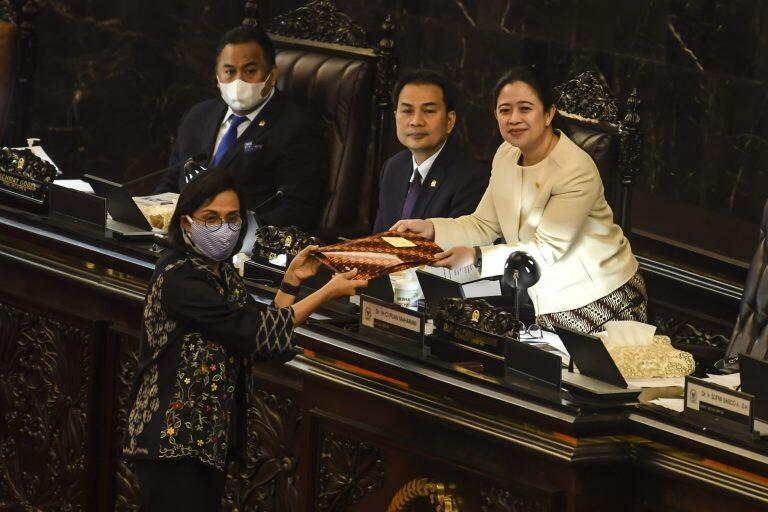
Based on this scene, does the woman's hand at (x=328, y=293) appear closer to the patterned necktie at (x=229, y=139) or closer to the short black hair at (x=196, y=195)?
the short black hair at (x=196, y=195)

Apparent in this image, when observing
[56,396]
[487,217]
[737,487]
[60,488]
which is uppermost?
[487,217]

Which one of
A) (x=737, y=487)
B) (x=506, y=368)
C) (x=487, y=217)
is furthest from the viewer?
(x=487, y=217)

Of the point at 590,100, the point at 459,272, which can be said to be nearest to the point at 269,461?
the point at 459,272

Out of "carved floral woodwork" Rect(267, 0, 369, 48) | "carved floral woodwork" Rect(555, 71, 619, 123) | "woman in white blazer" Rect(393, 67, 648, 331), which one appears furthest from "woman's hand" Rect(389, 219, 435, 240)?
"carved floral woodwork" Rect(267, 0, 369, 48)

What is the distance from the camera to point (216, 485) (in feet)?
10.5

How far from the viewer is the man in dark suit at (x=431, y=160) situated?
423 centimetres

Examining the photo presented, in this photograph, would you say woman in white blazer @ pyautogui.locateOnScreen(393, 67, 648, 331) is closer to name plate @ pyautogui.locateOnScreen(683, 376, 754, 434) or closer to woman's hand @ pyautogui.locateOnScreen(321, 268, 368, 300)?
woman's hand @ pyautogui.locateOnScreen(321, 268, 368, 300)

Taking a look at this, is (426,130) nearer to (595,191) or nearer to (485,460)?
(595,191)

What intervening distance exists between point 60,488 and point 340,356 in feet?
4.29

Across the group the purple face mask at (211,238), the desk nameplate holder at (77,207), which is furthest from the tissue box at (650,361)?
the desk nameplate holder at (77,207)

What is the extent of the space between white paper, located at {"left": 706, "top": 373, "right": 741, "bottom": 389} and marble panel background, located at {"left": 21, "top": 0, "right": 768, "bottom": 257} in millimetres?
2372

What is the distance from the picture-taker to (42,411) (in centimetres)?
427

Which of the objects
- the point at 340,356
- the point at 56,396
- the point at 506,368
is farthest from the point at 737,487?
the point at 56,396

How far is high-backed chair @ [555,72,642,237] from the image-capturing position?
14.2 feet
